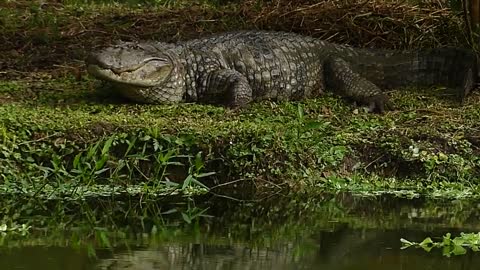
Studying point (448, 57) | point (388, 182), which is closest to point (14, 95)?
point (388, 182)

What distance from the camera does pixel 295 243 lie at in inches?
177

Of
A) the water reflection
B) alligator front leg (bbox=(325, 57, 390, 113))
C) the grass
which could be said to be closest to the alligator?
alligator front leg (bbox=(325, 57, 390, 113))

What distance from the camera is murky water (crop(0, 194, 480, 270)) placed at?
407 cm


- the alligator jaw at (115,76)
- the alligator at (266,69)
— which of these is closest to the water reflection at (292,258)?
the alligator jaw at (115,76)

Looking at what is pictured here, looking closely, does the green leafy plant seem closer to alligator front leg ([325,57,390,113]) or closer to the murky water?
the murky water

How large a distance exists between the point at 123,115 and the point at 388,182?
5.84ft

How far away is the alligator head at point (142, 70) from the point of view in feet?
22.6

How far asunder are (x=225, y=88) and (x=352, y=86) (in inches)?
40.0

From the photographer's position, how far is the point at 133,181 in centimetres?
581

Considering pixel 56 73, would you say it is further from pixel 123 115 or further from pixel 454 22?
pixel 454 22

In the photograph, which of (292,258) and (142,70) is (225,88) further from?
(292,258)

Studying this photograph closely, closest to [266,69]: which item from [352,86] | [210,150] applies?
[352,86]

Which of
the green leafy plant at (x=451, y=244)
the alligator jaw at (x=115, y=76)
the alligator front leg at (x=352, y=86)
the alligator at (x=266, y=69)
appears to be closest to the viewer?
the green leafy plant at (x=451, y=244)

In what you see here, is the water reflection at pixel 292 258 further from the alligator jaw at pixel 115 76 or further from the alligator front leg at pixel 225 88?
the alligator front leg at pixel 225 88
